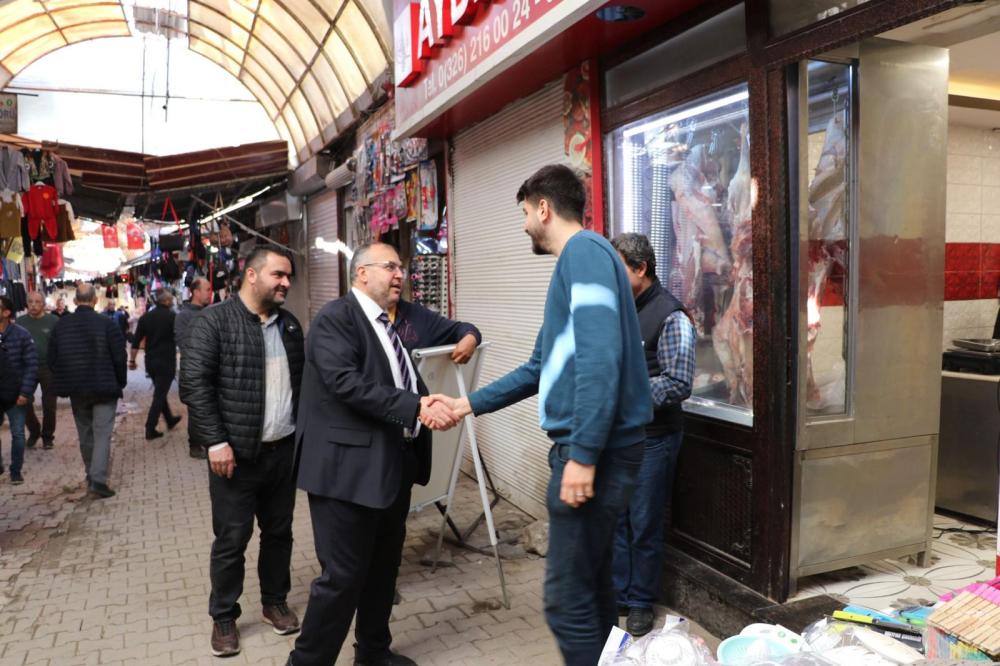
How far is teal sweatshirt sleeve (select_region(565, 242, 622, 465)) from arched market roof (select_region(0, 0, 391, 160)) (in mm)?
6885

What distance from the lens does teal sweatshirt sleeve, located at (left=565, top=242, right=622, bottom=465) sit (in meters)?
2.43

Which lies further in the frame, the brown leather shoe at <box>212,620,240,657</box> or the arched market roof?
the arched market roof

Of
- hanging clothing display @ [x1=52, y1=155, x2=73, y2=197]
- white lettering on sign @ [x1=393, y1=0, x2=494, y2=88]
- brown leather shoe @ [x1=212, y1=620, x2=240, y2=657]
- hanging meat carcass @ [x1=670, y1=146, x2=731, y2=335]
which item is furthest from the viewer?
hanging clothing display @ [x1=52, y1=155, x2=73, y2=197]

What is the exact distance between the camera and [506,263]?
659 cm

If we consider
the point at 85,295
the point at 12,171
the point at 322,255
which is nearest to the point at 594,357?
the point at 85,295

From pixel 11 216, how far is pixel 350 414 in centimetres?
669

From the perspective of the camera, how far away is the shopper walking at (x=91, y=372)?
6945 millimetres

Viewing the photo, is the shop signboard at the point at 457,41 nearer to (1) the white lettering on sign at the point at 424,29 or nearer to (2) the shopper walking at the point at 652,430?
(1) the white lettering on sign at the point at 424,29

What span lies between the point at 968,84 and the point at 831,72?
211 centimetres

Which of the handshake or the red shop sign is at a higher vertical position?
the red shop sign

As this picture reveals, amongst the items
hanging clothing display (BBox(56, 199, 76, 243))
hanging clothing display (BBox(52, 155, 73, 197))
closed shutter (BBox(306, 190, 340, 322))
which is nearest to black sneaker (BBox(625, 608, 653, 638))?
hanging clothing display (BBox(52, 155, 73, 197))

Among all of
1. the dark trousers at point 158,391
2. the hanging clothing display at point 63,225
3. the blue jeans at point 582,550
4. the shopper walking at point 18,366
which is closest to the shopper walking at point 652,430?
the blue jeans at point 582,550

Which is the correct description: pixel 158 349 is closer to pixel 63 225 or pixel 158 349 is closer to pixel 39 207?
pixel 63 225

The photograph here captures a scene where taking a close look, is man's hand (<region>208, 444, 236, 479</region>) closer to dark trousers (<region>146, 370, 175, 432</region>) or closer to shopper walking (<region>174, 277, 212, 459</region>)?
shopper walking (<region>174, 277, 212, 459</region>)
